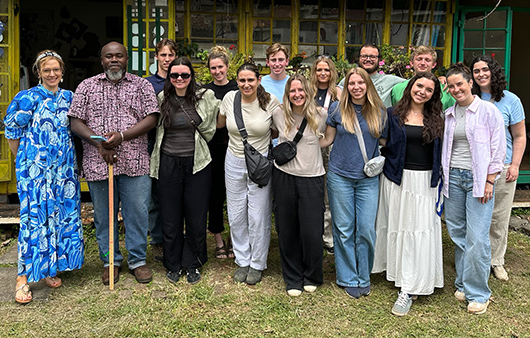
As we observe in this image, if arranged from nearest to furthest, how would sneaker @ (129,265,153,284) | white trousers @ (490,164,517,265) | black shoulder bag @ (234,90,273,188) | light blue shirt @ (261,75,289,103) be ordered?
black shoulder bag @ (234,90,273,188), sneaker @ (129,265,153,284), white trousers @ (490,164,517,265), light blue shirt @ (261,75,289,103)

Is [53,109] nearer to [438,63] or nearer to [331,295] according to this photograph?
[331,295]

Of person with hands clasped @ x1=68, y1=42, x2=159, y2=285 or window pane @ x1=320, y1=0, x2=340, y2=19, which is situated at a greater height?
window pane @ x1=320, y1=0, x2=340, y2=19

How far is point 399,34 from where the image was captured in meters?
6.88

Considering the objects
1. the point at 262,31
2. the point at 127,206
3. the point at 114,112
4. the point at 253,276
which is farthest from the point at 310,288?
the point at 262,31

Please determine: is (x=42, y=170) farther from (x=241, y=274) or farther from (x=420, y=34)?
(x=420, y=34)

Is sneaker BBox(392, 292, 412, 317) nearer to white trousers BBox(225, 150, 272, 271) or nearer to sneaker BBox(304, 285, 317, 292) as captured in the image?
sneaker BBox(304, 285, 317, 292)

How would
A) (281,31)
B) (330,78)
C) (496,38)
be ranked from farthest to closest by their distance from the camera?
1. (496,38)
2. (281,31)
3. (330,78)

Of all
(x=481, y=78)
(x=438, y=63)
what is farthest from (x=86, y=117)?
(x=438, y=63)

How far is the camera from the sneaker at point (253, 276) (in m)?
4.15

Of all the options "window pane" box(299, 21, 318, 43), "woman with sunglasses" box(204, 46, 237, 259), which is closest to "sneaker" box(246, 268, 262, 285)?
"woman with sunglasses" box(204, 46, 237, 259)

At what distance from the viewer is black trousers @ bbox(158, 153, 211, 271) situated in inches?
158

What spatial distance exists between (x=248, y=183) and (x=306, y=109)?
2.51 ft

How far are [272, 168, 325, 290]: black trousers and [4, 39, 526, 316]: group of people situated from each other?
0.01 meters

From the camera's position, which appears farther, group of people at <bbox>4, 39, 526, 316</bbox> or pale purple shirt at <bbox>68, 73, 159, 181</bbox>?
pale purple shirt at <bbox>68, 73, 159, 181</bbox>
